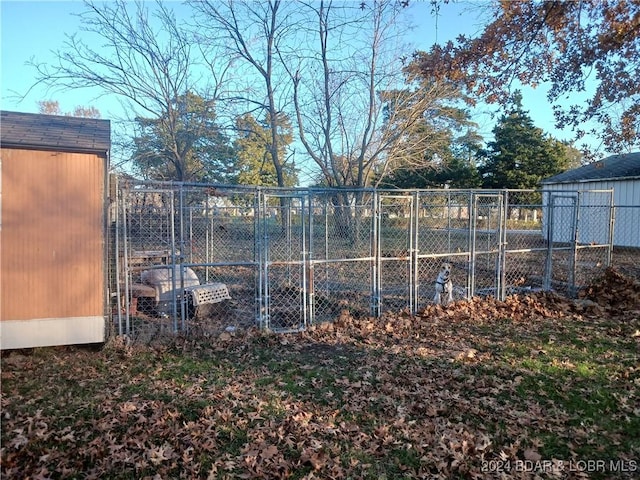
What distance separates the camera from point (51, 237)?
539 centimetres

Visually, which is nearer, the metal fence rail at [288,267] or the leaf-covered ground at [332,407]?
the leaf-covered ground at [332,407]

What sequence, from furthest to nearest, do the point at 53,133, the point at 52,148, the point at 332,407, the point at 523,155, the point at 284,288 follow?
1. the point at 523,155
2. the point at 284,288
3. the point at 53,133
4. the point at 52,148
5. the point at 332,407

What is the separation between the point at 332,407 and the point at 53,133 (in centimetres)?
500

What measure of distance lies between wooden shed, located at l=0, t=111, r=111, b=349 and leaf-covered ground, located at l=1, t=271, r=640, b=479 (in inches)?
16.6

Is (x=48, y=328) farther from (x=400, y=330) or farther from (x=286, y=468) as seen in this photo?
(x=400, y=330)

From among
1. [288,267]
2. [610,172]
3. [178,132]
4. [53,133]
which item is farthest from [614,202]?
[53,133]

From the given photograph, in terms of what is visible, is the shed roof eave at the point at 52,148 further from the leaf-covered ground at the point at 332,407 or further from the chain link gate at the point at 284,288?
the leaf-covered ground at the point at 332,407

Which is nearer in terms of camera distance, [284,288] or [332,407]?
[332,407]

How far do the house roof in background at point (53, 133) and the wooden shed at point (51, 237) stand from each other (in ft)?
0.04

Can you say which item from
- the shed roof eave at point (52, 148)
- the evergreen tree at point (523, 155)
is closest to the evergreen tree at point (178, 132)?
the shed roof eave at point (52, 148)

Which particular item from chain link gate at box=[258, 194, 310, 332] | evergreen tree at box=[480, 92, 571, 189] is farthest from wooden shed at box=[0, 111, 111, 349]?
evergreen tree at box=[480, 92, 571, 189]

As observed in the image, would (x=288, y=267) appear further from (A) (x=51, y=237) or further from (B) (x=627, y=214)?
(B) (x=627, y=214)

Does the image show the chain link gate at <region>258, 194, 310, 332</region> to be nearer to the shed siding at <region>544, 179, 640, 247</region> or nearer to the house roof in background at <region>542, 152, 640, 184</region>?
the shed siding at <region>544, 179, 640, 247</region>

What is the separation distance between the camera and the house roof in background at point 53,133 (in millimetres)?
5215
